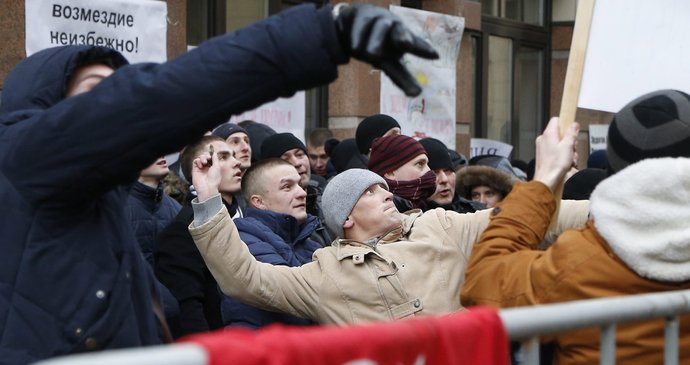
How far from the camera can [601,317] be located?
7.64 feet

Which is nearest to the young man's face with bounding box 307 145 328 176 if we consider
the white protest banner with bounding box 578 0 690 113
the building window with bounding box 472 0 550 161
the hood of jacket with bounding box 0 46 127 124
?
the white protest banner with bounding box 578 0 690 113

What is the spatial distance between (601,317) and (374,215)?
2214 mm

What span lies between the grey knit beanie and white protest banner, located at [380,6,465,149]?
4.64m

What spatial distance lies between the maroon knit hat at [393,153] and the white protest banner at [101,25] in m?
1.50

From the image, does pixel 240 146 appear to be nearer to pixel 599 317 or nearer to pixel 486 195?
pixel 486 195

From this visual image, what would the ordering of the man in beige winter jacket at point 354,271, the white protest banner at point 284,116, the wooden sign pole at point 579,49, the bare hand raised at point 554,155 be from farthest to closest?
the white protest banner at point 284,116 → the man in beige winter jacket at point 354,271 → the wooden sign pole at point 579,49 → the bare hand raised at point 554,155

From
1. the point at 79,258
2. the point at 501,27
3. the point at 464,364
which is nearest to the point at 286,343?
the point at 464,364

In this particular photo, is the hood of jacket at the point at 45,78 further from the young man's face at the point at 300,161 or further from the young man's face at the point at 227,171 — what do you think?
the young man's face at the point at 300,161

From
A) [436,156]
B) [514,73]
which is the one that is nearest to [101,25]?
[436,156]

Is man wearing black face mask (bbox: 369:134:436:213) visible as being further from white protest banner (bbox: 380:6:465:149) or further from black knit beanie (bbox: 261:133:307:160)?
white protest banner (bbox: 380:6:465:149)

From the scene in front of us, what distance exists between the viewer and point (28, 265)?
7.85ft

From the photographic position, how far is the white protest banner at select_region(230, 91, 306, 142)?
27.5ft

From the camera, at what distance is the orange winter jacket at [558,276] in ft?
8.68

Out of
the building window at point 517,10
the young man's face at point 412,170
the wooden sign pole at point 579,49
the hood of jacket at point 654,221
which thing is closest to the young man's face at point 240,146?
the young man's face at point 412,170
